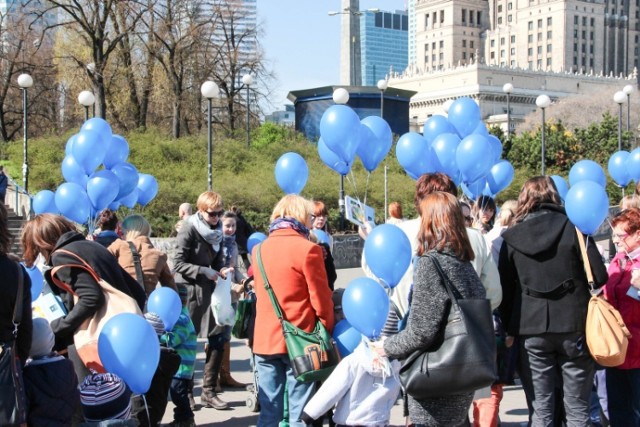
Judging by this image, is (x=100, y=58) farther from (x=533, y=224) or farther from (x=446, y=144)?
(x=533, y=224)

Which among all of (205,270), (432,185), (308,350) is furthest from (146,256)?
(432,185)

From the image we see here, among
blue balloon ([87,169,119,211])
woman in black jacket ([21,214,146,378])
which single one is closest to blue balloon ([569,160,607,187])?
blue balloon ([87,169,119,211])

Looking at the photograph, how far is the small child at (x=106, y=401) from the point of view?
13.7ft

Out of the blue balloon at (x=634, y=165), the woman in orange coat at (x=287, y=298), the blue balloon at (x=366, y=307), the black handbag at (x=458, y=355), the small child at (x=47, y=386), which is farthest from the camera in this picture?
the blue balloon at (x=634, y=165)

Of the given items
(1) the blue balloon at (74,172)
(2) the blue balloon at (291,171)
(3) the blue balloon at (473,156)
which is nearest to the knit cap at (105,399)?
(2) the blue balloon at (291,171)

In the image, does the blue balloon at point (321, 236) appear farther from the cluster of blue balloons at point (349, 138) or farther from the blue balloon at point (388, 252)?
the blue balloon at point (388, 252)

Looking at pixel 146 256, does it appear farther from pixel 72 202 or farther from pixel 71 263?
pixel 71 263

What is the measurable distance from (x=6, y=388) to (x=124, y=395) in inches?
29.1

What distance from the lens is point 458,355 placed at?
3.91 meters

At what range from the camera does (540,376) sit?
4879 mm

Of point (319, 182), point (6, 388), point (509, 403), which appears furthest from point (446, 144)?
point (319, 182)

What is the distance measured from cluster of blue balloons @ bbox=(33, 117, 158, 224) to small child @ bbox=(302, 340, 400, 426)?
3.53 meters

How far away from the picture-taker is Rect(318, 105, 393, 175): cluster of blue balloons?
693 centimetres

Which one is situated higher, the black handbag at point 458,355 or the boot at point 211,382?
the black handbag at point 458,355
